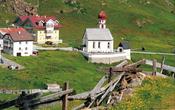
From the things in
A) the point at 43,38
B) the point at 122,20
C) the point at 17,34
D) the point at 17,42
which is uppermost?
the point at 122,20

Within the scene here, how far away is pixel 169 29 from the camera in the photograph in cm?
17762

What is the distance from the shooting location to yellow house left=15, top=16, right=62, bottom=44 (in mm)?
139875

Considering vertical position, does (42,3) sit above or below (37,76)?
above

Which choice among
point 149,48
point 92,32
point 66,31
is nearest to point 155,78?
point 92,32

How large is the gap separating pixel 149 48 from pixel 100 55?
72.1 feet

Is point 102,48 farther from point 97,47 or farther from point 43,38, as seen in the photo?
point 43,38

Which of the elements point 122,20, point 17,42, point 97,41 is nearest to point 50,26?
point 97,41

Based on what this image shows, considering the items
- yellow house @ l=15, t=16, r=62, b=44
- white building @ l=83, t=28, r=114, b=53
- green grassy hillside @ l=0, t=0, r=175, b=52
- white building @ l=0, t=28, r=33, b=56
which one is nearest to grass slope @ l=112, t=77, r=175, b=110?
white building @ l=0, t=28, r=33, b=56

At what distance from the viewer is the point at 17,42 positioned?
120188mm

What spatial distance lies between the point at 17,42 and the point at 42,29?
2127cm

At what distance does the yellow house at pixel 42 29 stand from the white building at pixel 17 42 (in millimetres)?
15690

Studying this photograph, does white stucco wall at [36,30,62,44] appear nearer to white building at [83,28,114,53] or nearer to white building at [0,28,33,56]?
white building at [83,28,114,53]

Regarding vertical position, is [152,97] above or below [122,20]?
below

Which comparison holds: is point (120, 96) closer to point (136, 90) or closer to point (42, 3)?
point (136, 90)
